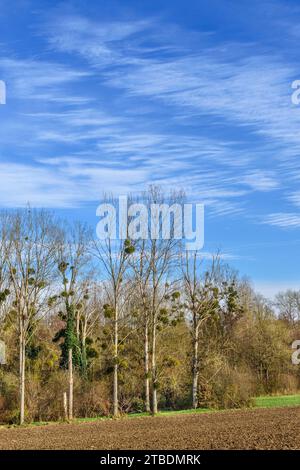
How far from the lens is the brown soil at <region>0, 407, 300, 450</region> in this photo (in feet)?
66.6

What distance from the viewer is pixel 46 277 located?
38438mm

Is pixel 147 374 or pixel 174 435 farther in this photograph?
pixel 147 374

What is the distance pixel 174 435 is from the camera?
78.0 feet

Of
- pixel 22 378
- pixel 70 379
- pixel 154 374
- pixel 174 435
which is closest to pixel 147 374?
pixel 154 374

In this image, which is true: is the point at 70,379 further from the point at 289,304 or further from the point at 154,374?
the point at 289,304

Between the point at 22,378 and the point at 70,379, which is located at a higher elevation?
the point at 22,378

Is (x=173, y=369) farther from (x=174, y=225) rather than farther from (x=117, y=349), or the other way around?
(x=174, y=225)

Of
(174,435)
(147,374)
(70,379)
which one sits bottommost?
(174,435)

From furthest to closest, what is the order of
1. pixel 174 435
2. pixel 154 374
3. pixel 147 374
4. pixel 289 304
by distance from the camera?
pixel 289 304, pixel 147 374, pixel 154 374, pixel 174 435

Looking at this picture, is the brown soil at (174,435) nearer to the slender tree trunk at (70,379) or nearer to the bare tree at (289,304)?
the slender tree trunk at (70,379)

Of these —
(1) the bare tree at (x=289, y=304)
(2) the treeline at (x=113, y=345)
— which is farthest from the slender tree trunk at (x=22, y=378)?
(1) the bare tree at (x=289, y=304)

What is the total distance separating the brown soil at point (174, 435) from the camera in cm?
2031

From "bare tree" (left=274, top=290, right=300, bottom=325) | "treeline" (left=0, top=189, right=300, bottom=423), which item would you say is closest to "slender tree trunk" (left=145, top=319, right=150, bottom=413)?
"treeline" (left=0, top=189, right=300, bottom=423)
